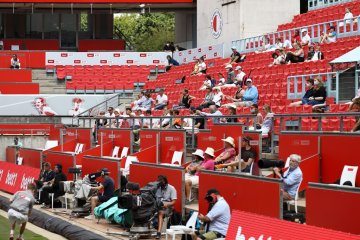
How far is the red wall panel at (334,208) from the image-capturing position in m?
12.5

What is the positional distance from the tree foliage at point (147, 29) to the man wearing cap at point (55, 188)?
62690 millimetres

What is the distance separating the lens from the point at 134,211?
18.6 metres

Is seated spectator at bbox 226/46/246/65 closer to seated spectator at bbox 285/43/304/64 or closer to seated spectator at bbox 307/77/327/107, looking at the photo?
seated spectator at bbox 285/43/304/64

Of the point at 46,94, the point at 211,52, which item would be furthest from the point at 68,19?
the point at 211,52

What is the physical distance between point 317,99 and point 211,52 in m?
20.6

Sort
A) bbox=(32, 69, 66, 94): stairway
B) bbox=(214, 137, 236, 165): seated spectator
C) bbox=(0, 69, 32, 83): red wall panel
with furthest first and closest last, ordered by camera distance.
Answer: bbox=(32, 69, 66, 94): stairway, bbox=(0, 69, 32, 83): red wall panel, bbox=(214, 137, 236, 165): seated spectator

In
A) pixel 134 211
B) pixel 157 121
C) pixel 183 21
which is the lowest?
pixel 134 211

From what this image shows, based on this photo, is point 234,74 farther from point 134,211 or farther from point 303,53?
point 134,211

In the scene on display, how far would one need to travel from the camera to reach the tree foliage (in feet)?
296

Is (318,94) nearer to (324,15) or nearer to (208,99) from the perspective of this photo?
(208,99)

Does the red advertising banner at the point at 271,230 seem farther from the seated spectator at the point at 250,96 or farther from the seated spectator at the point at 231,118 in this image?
the seated spectator at the point at 250,96

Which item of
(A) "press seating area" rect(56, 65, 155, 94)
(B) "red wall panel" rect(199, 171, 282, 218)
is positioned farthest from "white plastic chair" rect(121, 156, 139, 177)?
(A) "press seating area" rect(56, 65, 155, 94)

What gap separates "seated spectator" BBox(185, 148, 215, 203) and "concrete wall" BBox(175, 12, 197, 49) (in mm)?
32193

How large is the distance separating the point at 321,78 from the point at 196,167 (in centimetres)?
473
